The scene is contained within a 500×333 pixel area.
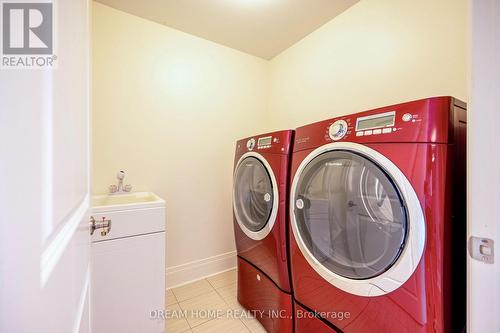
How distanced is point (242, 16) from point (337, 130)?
1455mm

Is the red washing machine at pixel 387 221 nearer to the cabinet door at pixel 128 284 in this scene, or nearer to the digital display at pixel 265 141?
the digital display at pixel 265 141

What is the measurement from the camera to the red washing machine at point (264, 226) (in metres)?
1.15

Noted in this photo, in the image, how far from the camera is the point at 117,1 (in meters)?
1.54

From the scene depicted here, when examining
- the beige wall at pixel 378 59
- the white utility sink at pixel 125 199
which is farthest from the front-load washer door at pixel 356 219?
the white utility sink at pixel 125 199

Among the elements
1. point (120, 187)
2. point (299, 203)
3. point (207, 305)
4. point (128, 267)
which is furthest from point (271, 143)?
point (207, 305)

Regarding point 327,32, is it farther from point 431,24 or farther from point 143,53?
point 143,53

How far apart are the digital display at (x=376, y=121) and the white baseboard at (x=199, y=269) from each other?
187cm

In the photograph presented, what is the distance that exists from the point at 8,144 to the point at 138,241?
3.80 ft

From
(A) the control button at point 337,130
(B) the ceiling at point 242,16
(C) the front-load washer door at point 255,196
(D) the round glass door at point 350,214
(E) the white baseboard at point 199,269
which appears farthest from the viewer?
(E) the white baseboard at point 199,269

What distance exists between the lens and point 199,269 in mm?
1988

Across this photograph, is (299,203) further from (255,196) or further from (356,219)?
(255,196)

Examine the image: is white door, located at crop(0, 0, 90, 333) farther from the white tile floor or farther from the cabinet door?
the white tile floor

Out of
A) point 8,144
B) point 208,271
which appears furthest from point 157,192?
point 8,144

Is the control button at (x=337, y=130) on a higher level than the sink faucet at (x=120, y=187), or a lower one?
higher
